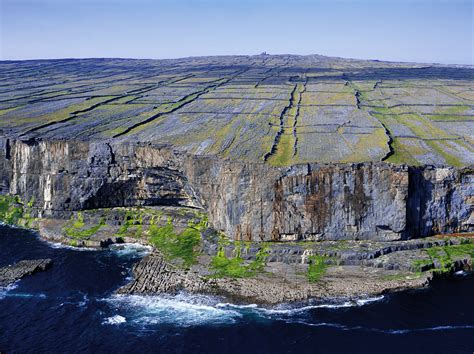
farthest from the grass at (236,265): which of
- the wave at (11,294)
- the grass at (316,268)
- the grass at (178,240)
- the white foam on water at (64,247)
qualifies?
the wave at (11,294)

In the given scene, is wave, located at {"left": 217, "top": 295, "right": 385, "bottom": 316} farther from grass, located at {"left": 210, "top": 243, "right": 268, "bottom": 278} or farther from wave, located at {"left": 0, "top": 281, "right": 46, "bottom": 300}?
wave, located at {"left": 0, "top": 281, "right": 46, "bottom": 300}

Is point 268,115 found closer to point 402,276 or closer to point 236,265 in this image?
point 236,265

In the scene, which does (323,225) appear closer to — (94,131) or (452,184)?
(452,184)

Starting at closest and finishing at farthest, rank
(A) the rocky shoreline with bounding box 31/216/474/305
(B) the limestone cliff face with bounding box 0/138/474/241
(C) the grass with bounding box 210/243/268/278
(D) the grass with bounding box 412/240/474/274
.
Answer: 1. (A) the rocky shoreline with bounding box 31/216/474/305
2. (D) the grass with bounding box 412/240/474/274
3. (C) the grass with bounding box 210/243/268/278
4. (B) the limestone cliff face with bounding box 0/138/474/241

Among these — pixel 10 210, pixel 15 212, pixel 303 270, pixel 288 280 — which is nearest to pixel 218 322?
pixel 288 280

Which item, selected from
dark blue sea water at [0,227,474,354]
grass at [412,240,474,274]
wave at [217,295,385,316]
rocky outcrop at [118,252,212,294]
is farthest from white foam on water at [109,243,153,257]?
grass at [412,240,474,274]

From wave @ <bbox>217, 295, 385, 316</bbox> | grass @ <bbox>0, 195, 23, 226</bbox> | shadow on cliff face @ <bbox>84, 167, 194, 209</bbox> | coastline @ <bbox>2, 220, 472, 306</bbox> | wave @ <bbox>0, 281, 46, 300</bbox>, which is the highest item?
shadow on cliff face @ <bbox>84, 167, 194, 209</bbox>
